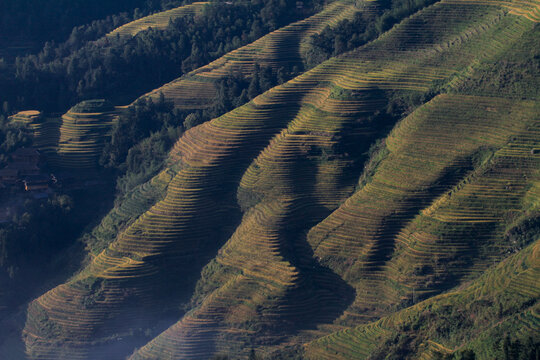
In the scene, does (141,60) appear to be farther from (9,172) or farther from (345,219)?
(345,219)

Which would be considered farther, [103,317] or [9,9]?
[9,9]

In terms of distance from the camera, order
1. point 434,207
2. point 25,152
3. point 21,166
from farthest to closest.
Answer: point 25,152
point 21,166
point 434,207

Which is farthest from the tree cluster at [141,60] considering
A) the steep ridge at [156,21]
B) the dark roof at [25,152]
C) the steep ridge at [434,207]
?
the steep ridge at [434,207]

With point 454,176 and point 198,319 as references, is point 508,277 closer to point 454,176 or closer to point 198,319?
point 454,176

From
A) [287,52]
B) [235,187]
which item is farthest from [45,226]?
[287,52]

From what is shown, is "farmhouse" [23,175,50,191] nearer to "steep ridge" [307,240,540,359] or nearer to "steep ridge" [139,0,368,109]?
"steep ridge" [139,0,368,109]

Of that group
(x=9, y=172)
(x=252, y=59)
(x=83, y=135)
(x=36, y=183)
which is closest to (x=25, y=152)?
(x=9, y=172)

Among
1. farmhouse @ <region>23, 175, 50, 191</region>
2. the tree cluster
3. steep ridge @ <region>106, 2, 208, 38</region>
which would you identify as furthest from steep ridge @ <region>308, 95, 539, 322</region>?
steep ridge @ <region>106, 2, 208, 38</region>
